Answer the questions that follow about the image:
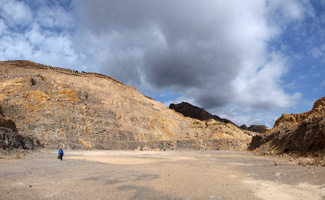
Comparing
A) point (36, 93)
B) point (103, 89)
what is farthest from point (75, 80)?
point (36, 93)

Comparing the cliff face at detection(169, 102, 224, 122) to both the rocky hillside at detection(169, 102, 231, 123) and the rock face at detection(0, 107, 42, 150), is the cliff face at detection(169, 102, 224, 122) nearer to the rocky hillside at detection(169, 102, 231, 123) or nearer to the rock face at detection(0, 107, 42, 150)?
the rocky hillside at detection(169, 102, 231, 123)

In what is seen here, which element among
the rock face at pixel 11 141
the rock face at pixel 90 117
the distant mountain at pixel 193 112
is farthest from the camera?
the distant mountain at pixel 193 112

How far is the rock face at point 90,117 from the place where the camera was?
36.3 m

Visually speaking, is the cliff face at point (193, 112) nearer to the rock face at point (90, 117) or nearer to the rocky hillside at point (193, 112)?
the rocky hillside at point (193, 112)

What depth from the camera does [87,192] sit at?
20.9 ft

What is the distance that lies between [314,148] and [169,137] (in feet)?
138

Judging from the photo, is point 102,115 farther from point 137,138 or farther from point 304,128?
point 304,128

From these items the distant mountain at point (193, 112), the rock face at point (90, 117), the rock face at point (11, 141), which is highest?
the distant mountain at point (193, 112)

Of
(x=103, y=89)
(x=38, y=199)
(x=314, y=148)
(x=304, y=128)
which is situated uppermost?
(x=103, y=89)

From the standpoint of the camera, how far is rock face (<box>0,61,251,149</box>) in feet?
119

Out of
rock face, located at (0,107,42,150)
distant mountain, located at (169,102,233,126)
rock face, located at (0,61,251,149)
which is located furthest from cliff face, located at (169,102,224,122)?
rock face, located at (0,107,42,150)

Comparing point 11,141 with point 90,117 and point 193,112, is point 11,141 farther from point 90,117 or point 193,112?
point 193,112

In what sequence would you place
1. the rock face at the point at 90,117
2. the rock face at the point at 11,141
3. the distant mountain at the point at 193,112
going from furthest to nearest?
the distant mountain at the point at 193,112 → the rock face at the point at 90,117 → the rock face at the point at 11,141

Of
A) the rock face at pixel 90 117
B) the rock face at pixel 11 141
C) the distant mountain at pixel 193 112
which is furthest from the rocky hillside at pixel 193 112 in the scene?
the rock face at pixel 11 141
